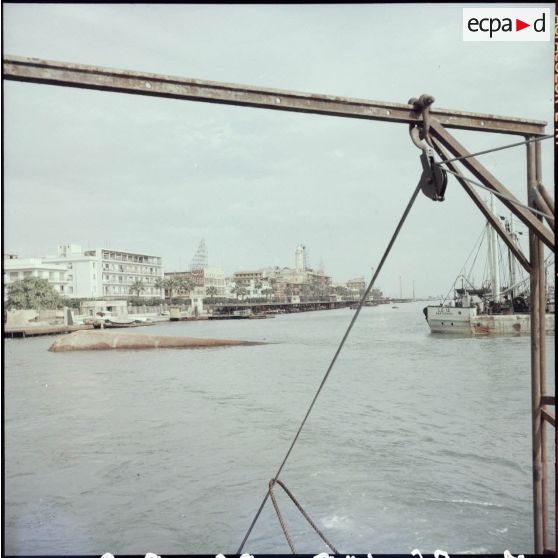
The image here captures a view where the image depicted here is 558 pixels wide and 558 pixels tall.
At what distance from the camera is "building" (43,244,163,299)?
6650cm

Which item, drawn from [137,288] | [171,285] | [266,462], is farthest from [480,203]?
[171,285]

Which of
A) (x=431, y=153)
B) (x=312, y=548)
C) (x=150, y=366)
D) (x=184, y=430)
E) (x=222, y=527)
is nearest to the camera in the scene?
(x=431, y=153)

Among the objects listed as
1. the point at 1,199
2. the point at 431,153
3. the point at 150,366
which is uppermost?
the point at 431,153

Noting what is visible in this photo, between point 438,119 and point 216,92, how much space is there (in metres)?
1.49

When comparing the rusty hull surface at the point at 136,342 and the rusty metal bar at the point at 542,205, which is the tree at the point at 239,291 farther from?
the rusty metal bar at the point at 542,205

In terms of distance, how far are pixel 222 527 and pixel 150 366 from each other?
2077cm

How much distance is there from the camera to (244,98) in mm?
3082

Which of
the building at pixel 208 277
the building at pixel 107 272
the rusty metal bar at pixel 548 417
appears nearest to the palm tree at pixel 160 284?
the building at pixel 107 272

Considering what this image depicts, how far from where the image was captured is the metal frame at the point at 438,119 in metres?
2.83

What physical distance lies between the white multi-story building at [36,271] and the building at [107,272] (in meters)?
3.69

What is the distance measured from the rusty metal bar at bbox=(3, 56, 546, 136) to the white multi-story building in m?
53.6

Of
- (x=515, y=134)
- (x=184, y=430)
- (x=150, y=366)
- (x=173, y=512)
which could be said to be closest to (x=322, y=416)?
(x=184, y=430)

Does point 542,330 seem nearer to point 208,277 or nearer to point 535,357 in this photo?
point 535,357

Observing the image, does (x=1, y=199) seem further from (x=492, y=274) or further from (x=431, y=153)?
(x=492, y=274)
